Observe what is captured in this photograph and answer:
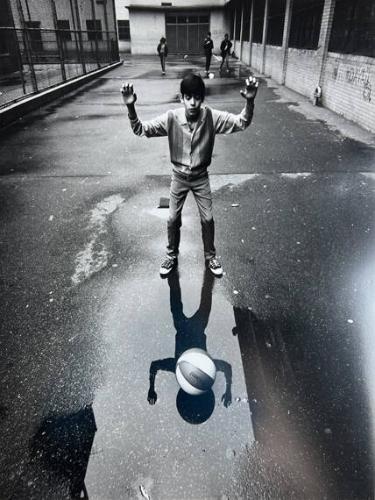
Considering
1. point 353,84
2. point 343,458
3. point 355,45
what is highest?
point 355,45

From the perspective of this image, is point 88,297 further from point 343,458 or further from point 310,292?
point 343,458

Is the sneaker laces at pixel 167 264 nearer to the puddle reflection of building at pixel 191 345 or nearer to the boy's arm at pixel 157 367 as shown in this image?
the puddle reflection of building at pixel 191 345

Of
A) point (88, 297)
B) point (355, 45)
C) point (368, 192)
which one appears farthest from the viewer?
point (355, 45)

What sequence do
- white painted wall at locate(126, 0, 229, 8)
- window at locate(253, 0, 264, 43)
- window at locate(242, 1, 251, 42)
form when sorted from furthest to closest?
white painted wall at locate(126, 0, 229, 8)
window at locate(242, 1, 251, 42)
window at locate(253, 0, 264, 43)

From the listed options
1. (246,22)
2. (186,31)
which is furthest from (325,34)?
(186,31)

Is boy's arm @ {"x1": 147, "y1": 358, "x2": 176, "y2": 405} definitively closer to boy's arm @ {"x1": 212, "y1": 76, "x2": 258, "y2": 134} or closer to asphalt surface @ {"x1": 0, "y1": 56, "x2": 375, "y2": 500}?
asphalt surface @ {"x1": 0, "y1": 56, "x2": 375, "y2": 500}

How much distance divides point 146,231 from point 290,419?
3214 mm

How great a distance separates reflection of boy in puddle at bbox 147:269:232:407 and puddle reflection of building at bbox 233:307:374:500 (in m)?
0.20

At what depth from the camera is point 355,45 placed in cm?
1004

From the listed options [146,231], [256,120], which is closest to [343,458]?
[146,231]

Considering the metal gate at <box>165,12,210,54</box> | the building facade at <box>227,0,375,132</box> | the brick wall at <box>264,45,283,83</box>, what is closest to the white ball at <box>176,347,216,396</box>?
the building facade at <box>227,0,375,132</box>

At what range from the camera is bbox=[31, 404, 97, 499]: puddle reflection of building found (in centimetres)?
227

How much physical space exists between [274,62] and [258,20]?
21.4ft

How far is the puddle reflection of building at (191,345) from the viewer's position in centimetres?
270
